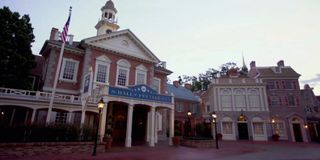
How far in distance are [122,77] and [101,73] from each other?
2.41 m

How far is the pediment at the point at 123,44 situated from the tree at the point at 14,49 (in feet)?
18.3

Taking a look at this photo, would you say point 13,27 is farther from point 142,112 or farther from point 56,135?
point 142,112

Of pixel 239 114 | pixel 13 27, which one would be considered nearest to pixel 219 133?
pixel 239 114

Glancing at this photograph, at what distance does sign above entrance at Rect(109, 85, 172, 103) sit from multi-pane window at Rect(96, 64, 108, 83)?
4461mm

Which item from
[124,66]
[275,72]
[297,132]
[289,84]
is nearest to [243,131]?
[297,132]

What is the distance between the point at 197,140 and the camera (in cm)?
1845

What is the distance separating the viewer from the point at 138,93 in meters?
17.2

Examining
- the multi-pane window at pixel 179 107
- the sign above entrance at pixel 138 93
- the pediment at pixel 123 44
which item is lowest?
the sign above entrance at pixel 138 93

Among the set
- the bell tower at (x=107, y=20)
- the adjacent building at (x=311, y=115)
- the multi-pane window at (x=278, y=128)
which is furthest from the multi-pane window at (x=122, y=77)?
the adjacent building at (x=311, y=115)

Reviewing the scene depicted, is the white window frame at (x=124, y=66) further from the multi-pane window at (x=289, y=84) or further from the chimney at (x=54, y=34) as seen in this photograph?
the multi-pane window at (x=289, y=84)

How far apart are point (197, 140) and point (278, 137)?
1737 cm

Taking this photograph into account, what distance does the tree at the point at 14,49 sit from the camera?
1638cm

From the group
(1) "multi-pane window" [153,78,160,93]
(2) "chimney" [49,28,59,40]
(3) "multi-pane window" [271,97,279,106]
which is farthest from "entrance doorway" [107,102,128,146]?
(3) "multi-pane window" [271,97,279,106]

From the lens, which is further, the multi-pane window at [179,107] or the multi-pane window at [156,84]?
the multi-pane window at [179,107]
